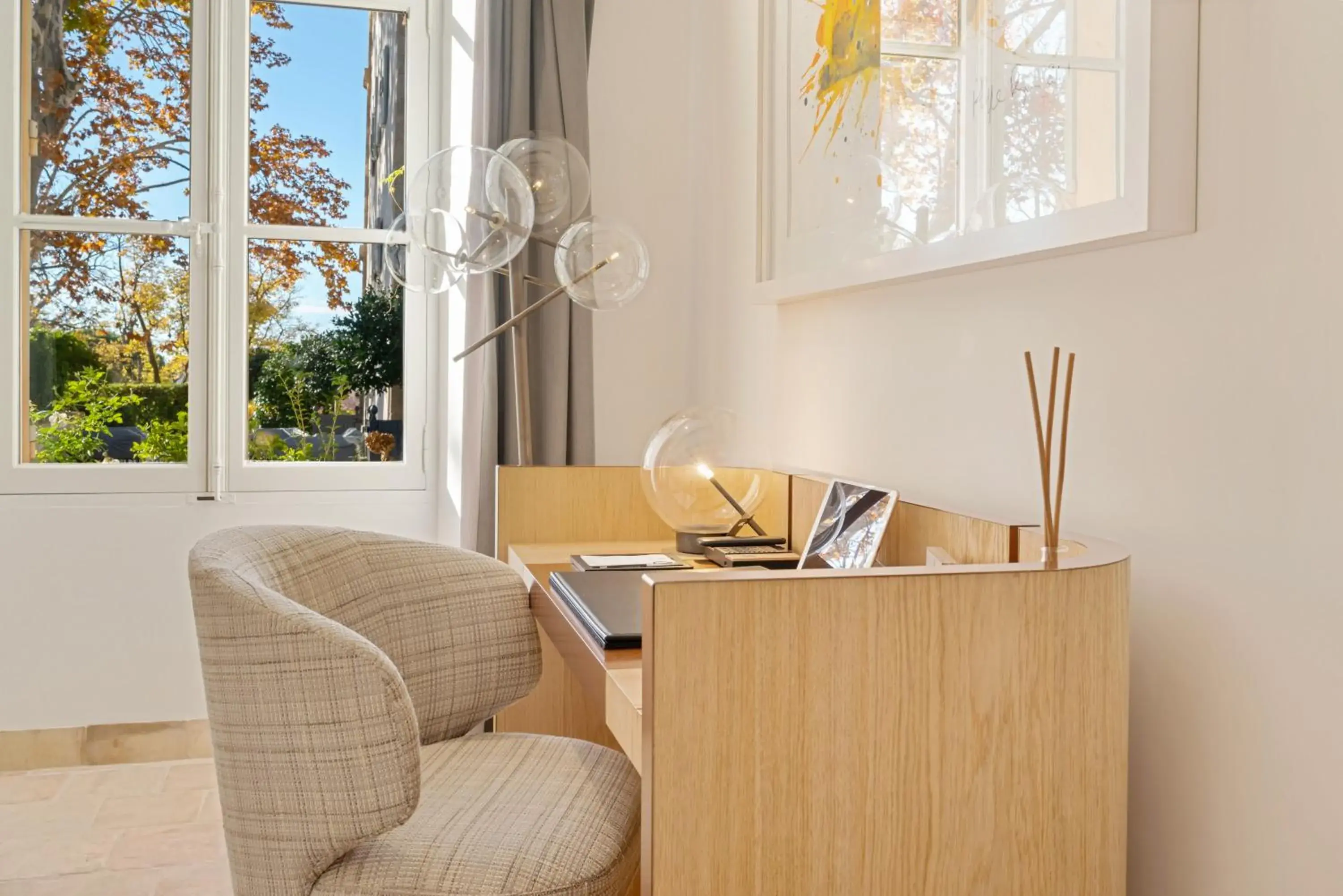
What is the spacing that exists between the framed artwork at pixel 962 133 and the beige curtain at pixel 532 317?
68 centimetres

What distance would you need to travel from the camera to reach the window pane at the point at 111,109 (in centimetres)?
291

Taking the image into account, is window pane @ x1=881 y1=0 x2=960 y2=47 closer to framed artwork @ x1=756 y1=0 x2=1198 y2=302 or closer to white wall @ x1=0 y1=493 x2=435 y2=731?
framed artwork @ x1=756 y1=0 x2=1198 y2=302

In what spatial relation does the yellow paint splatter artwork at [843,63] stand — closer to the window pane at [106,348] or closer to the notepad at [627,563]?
the notepad at [627,563]

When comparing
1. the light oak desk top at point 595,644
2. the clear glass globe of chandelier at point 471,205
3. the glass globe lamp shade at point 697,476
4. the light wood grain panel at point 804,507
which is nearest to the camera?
the light oak desk top at point 595,644

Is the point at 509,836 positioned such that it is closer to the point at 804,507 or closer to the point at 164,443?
the point at 804,507

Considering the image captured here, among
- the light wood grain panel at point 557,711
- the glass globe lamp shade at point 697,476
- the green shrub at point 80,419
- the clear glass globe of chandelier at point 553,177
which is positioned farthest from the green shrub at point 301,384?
the glass globe lamp shade at point 697,476

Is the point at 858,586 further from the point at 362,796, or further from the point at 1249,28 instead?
the point at 1249,28

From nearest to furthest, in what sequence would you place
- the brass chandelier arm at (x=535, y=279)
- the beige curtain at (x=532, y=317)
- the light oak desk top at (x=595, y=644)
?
1. the light oak desk top at (x=595, y=644)
2. the brass chandelier arm at (x=535, y=279)
3. the beige curtain at (x=532, y=317)

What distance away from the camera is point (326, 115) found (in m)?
3.12

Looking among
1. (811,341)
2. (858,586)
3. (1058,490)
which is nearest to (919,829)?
(858,586)

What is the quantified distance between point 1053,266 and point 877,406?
1.75 feet

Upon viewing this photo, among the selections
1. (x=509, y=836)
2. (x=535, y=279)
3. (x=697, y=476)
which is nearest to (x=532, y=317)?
(x=535, y=279)

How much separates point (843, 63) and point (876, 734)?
1307mm

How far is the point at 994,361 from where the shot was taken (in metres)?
1.55
